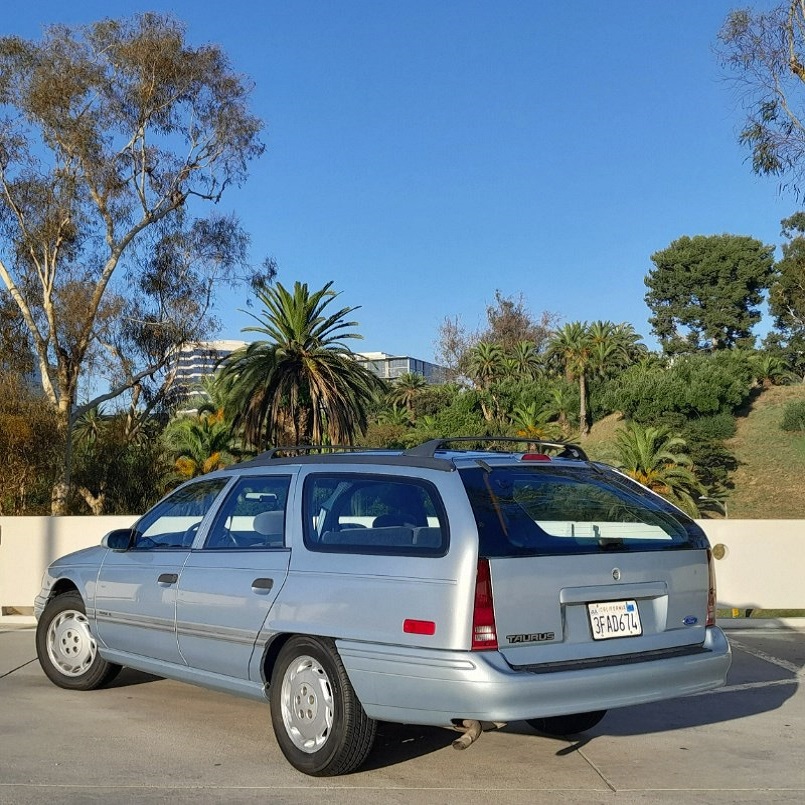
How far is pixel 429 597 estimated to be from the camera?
478 cm

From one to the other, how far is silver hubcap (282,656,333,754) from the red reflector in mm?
629

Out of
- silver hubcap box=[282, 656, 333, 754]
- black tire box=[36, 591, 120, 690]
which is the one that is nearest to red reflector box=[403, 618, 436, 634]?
silver hubcap box=[282, 656, 333, 754]

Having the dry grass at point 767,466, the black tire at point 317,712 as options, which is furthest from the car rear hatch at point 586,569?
the dry grass at point 767,466

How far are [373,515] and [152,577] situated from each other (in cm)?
167

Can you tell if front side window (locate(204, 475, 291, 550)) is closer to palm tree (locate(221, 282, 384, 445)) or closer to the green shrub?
palm tree (locate(221, 282, 384, 445))

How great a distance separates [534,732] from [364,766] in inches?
53.8

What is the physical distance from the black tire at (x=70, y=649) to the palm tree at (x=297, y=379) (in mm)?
23934

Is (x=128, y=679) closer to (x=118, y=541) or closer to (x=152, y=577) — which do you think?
(x=118, y=541)

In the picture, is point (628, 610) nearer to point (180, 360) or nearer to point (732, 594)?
point (732, 594)

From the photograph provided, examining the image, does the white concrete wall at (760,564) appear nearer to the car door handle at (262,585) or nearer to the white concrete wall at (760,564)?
the white concrete wall at (760,564)

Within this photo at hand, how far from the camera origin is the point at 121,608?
6.76m

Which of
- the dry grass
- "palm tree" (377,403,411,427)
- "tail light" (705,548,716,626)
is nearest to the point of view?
"tail light" (705,548,716,626)

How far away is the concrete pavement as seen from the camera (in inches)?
199

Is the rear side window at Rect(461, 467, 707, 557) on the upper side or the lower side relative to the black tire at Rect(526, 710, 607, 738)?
upper
